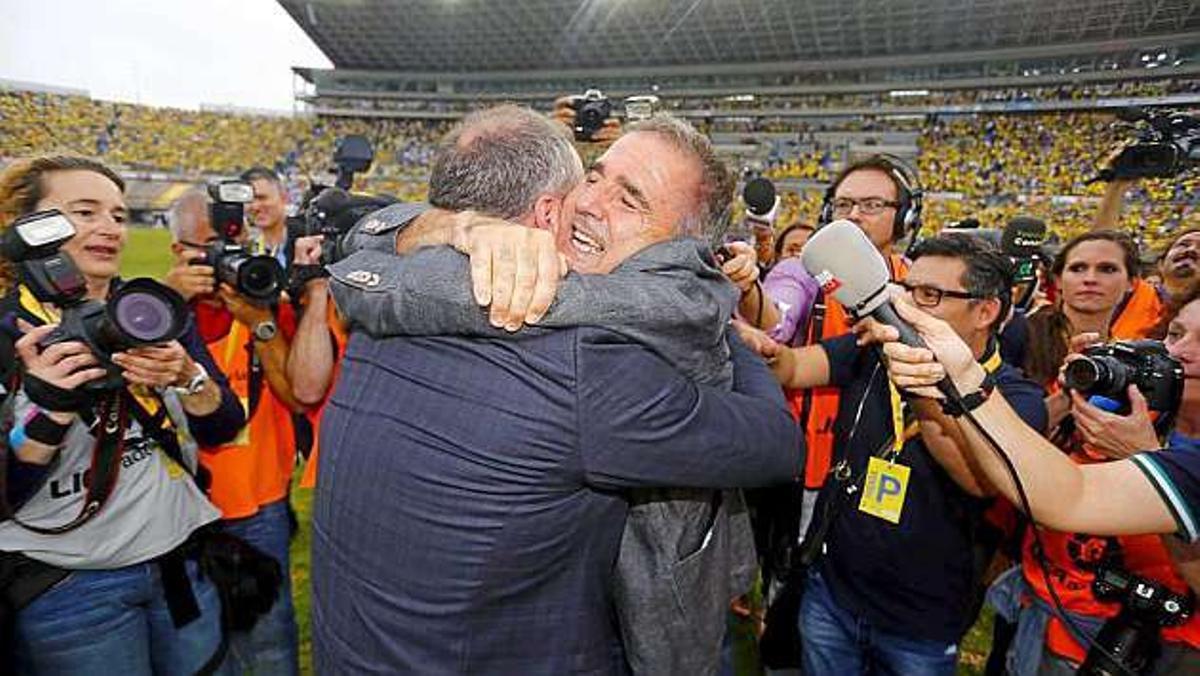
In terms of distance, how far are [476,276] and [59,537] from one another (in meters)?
1.76

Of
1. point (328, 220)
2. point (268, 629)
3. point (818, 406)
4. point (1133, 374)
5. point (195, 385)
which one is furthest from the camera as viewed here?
point (818, 406)

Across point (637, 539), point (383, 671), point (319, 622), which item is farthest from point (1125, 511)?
point (319, 622)

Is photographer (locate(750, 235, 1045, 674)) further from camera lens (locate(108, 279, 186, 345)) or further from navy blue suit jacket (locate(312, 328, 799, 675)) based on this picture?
camera lens (locate(108, 279, 186, 345))

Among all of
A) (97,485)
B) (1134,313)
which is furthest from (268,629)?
(1134,313)

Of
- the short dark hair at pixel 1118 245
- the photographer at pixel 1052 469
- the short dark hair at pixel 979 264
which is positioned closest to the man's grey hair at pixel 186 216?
the photographer at pixel 1052 469

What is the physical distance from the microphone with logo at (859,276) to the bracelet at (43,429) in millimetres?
1994

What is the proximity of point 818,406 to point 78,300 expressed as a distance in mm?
2765

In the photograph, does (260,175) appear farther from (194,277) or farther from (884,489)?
(884,489)

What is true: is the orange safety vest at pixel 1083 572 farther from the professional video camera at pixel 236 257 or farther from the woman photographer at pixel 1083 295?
the professional video camera at pixel 236 257

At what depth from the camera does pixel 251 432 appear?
2883mm

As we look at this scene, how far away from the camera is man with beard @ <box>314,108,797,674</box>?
115 centimetres

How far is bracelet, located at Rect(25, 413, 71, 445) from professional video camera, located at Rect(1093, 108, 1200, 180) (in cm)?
490

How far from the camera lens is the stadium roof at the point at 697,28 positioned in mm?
21547

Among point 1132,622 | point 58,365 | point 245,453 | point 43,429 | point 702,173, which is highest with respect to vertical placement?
point 702,173
